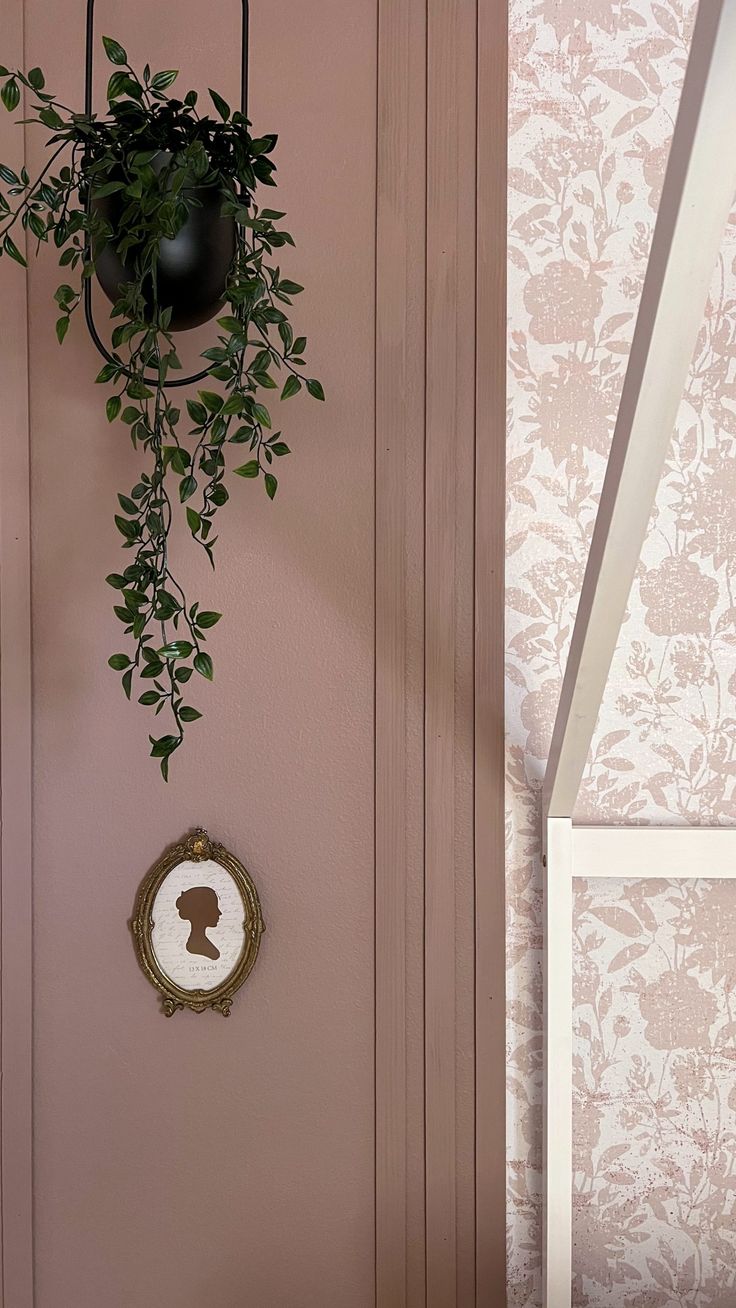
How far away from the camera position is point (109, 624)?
117cm

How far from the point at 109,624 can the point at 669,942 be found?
2.42 feet

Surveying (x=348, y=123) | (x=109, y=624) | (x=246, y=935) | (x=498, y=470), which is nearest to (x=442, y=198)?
(x=348, y=123)

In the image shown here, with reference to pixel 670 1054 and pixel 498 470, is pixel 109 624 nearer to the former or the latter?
pixel 498 470

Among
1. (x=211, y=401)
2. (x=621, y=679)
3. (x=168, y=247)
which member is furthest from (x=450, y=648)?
(x=168, y=247)

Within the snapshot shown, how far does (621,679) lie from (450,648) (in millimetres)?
198

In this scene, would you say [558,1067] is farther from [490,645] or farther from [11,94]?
[11,94]

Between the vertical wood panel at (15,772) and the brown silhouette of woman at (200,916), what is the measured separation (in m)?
0.18

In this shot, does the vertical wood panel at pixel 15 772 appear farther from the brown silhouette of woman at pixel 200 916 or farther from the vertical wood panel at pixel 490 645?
the vertical wood panel at pixel 490 645

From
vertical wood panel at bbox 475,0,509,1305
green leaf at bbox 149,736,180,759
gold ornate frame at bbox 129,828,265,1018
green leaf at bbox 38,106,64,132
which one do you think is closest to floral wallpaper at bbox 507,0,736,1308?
vertical wood panel at bbox 475,0,509,1305

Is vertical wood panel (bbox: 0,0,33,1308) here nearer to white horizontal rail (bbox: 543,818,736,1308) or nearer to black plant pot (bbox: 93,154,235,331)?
black plant pot (bbox: 93,154,235,331)

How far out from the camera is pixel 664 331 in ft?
2.12

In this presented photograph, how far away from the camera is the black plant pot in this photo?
3.06 feet

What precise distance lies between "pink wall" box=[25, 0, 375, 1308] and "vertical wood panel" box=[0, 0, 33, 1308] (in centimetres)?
2

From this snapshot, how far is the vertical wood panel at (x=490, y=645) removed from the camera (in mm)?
1134
